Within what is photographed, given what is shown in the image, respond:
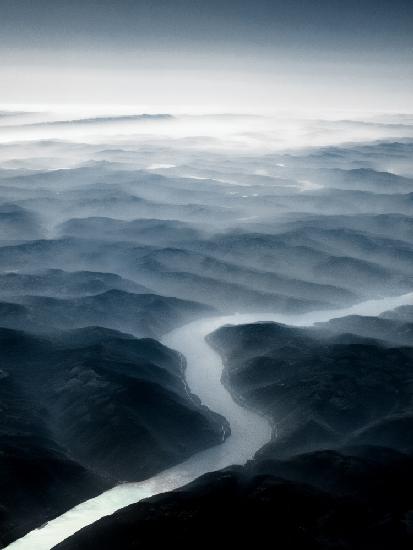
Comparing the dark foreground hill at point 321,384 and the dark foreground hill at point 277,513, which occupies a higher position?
the dark foreground hill at point 277,513

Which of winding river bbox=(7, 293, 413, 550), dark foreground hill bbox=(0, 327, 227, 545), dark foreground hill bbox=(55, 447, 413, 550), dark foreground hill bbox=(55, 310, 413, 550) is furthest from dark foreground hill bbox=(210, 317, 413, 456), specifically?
dark foreground hill bbox=(0, 327, 227, 545)

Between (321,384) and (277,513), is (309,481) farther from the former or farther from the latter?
(321,384)

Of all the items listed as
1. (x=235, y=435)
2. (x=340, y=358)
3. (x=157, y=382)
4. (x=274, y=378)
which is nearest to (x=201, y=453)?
(x=235, y=435)

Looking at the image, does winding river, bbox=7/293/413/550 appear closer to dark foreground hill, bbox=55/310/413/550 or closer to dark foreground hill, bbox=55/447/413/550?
dark foreground hill, bbox=55/310/413/550

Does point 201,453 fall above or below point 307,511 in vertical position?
below

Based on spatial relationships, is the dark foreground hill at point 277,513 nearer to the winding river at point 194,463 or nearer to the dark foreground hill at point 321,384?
the winding river at point 194,463

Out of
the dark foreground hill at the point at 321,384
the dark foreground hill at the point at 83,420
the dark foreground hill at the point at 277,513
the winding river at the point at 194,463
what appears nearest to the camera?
the dark foreground hill at the point at 277,513

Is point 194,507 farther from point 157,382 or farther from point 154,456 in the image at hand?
point 157,382

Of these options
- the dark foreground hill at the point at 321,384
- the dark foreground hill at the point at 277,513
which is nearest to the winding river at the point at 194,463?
the dark foreground hill at the point at 321,384
